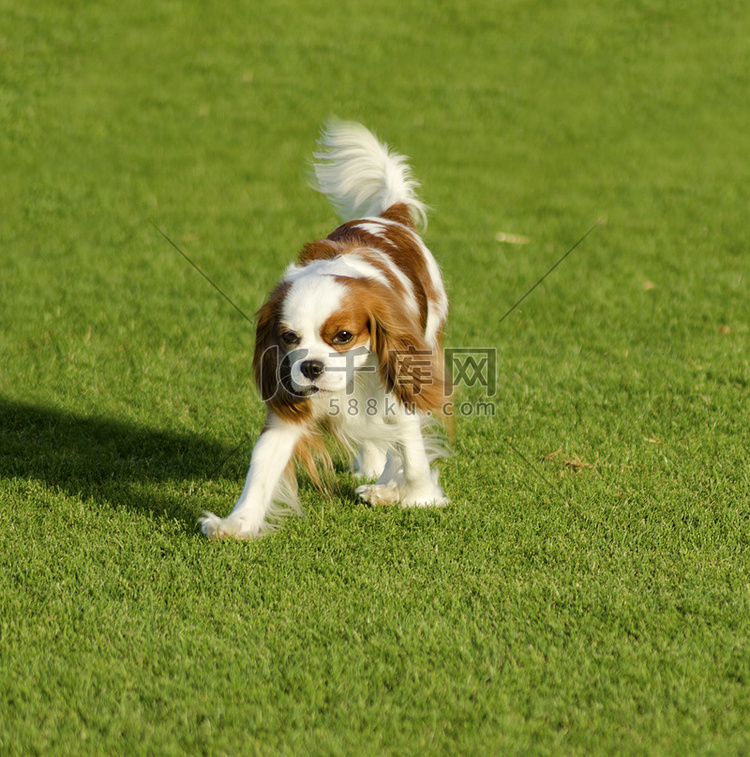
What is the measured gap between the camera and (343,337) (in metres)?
4.07

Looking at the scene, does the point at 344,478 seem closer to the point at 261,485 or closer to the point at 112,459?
the point at 261,485

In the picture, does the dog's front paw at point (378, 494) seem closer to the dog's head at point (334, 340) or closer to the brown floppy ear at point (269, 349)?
the dog's head at point (334, 340)

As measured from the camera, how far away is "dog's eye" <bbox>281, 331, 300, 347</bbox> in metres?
4.04

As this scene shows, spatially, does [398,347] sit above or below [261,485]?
above

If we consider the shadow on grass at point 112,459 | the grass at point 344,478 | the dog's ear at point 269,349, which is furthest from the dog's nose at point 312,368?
the shadow on grass at point 112,459

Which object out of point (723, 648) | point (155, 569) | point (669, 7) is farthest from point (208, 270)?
point (669, 7)

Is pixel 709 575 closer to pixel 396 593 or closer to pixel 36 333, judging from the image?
pixel 396 593

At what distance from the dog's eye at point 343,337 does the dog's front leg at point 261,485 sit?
51 centimetres

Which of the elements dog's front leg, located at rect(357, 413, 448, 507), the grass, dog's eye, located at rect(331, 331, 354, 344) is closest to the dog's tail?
the grass

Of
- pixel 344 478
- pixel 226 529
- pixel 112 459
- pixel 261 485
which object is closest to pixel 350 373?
pixel 261 485

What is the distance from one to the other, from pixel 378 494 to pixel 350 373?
35.0 inches

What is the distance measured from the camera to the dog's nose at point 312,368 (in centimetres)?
398

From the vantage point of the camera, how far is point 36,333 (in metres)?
7.28

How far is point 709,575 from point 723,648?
565 millimetres
